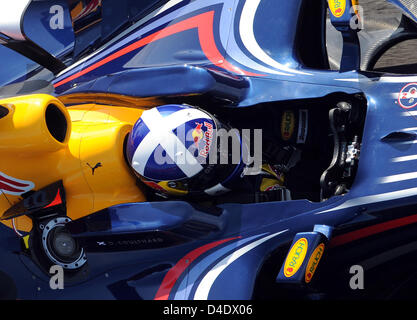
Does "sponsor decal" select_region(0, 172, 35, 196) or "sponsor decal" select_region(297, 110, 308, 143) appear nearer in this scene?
"sponsor decal" select_region(0, 172, 35, 196)

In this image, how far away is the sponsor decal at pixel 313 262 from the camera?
2373mm

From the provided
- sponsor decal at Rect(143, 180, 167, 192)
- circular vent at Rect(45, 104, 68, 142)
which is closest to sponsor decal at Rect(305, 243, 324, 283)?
sponsor decal at Rect(143, 180, 167, 192)

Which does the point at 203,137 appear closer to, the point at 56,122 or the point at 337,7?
the point at 56,122

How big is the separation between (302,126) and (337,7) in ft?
1.99

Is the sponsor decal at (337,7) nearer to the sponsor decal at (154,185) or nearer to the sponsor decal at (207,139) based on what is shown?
the sponsor decal at (207,139)

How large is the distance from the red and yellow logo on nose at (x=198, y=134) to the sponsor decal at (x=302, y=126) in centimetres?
65

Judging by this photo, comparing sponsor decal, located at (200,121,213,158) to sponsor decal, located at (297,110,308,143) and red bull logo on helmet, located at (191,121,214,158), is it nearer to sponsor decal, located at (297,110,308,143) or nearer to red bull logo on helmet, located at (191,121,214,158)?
red bull logo on helmet, located at (191,121,214,158)

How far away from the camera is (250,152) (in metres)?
2.87

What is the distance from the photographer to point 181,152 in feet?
8.20

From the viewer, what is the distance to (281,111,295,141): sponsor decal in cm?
294

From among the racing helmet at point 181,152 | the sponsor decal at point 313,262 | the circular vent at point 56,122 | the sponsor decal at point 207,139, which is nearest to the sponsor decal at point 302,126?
the racing helmet at point 181,152

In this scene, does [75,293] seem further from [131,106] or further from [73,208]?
[131,106]

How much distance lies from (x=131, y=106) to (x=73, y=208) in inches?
24.7
